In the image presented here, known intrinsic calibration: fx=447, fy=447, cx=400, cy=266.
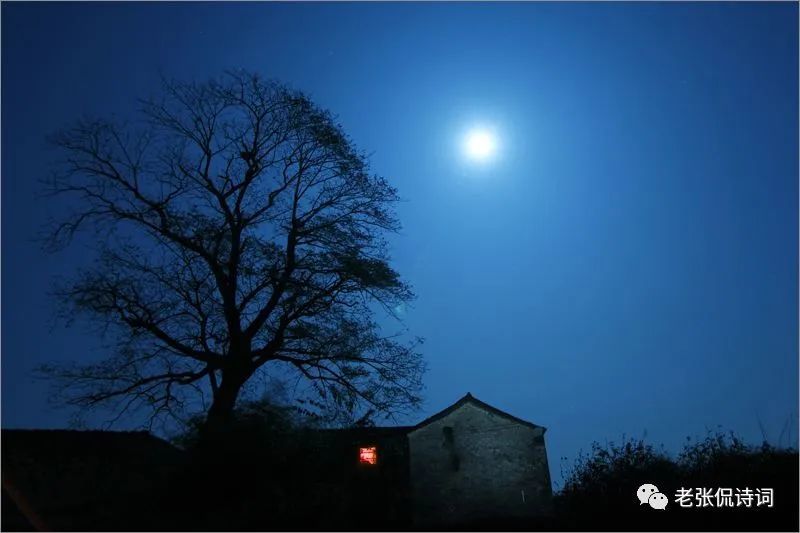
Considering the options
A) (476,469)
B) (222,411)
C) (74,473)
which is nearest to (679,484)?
(476,469)

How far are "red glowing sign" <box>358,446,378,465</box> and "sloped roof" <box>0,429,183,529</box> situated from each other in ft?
22.8

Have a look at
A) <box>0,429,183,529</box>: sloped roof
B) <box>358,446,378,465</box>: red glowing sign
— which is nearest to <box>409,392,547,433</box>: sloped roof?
<box>358,446,378,465</box>: red glowing sign

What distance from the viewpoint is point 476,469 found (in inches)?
821

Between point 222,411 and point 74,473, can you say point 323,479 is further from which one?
point 74,473

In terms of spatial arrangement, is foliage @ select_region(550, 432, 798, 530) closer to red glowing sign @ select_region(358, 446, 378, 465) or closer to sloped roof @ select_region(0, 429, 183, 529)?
red glowing sign @ select_region(358, 446, 378, 465)

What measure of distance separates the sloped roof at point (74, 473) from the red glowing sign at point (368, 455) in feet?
22.8

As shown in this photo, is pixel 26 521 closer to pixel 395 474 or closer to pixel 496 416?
pixel 395 474

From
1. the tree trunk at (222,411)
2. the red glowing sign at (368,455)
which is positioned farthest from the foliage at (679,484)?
the tree trunk at (222,411)

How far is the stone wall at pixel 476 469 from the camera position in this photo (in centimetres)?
2000

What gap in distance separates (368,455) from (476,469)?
20.1 ft

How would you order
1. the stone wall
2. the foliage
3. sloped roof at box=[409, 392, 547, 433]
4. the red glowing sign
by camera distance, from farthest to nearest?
sloped roof at box=[409, 392, 547, 433], the stone wall, the red glowing sign, the foliage

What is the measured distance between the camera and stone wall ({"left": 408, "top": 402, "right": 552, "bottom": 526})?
20.0 meters

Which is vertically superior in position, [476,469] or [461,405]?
[461,405]

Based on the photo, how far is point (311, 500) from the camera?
1341 centimetres
